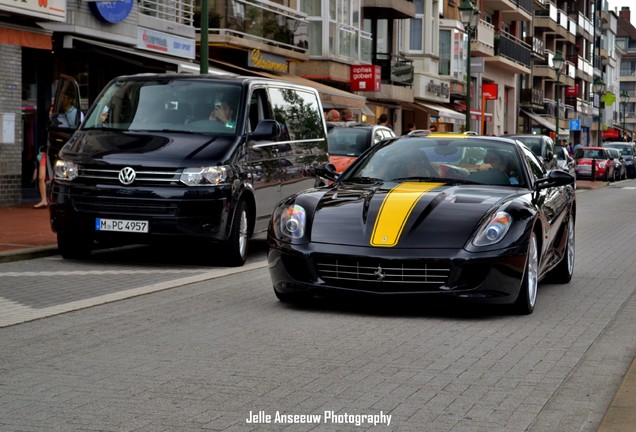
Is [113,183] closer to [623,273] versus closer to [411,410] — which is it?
[623,273]

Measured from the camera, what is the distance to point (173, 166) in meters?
12.7

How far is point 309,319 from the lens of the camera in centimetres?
906

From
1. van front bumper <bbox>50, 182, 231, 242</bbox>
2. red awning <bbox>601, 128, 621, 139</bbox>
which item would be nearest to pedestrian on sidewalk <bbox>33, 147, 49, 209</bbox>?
van front bumper <bbox>50, 182, 231, 242</bbox>

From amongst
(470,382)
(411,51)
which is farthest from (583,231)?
(411,51)

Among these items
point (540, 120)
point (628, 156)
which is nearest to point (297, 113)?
point (628, 156)

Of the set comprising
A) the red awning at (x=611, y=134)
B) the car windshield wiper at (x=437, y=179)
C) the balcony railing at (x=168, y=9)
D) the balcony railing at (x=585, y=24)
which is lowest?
the car windshield wiper at (x=437, y=179)

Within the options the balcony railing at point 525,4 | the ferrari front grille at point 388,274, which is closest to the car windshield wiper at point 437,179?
the ferrari front grille at point 388,274

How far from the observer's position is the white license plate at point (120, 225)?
41.9 feet

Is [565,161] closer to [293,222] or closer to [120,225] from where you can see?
[120,225]

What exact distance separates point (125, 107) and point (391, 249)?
19.2 feet

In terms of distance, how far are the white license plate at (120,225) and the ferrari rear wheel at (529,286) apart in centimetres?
448

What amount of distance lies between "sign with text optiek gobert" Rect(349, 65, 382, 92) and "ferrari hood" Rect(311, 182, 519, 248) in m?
31.8

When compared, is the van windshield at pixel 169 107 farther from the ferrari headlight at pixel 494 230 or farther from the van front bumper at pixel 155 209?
the ferrari headlight at pixel 494 230

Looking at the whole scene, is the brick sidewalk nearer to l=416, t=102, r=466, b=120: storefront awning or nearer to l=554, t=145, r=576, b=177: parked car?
l=554, t=145, r=576, b=177: parked car
